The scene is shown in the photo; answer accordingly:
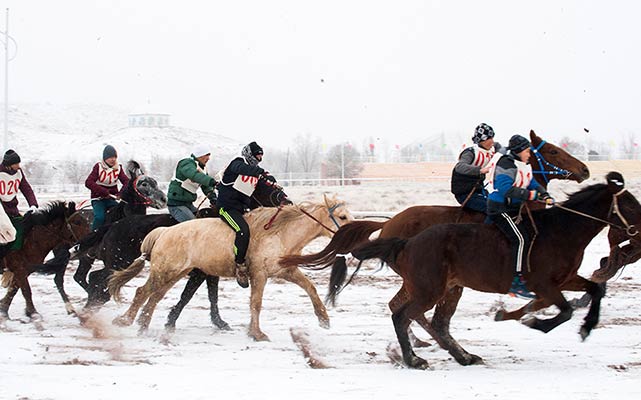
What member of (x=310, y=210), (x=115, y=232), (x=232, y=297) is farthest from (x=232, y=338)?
(x=232, y=297)

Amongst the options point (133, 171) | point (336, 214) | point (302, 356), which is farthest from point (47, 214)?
point (302, 356)

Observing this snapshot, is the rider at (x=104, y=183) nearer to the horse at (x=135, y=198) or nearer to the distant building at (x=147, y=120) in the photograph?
the horse at (x=135, y=198)

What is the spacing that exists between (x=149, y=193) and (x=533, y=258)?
647 cm

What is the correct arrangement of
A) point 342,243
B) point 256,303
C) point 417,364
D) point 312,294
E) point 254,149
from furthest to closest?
point 254,149, point 312,294, point 256,303, point 342,243, point 417,364

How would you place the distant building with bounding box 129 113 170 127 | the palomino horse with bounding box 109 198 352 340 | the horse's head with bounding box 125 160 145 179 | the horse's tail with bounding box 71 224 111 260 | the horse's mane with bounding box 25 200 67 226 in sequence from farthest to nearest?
the distant building with bounding box 129 113 170 127, the horse's head with bounding box 125 160 145 179, the horse's mane with bounding box 25 200 67 226, the horse's tail with bounding box 71 224 111 260, the palomino horse with bounding box 109 198 352 340

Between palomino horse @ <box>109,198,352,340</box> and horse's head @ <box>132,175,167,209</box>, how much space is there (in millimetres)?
2110

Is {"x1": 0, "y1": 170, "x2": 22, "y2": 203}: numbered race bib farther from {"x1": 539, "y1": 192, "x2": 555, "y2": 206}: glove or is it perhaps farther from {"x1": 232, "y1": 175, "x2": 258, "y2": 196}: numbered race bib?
{"x1": 539, "y1": 192, "x2": 555, "y2": 206}: glove

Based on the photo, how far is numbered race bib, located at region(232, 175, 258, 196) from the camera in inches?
434

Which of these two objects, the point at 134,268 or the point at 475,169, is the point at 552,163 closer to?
the point at 475,169

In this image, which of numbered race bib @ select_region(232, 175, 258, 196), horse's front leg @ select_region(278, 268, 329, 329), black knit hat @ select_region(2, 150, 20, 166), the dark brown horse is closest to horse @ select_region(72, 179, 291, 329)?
numbered race bib @ select_region(232, 175, 258, 196)

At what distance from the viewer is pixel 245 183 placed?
11.1m

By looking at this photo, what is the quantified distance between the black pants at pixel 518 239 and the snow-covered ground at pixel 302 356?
3.34 feet

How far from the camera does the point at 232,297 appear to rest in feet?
47.0

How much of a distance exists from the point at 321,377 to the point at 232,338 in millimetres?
3011
